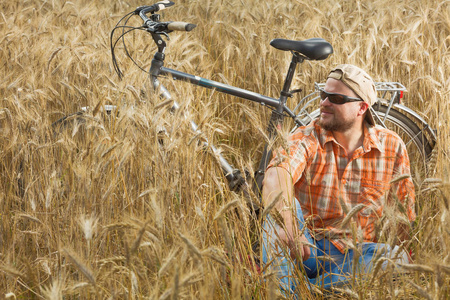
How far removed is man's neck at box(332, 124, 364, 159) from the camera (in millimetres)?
2283

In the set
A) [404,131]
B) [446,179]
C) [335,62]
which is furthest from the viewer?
[335,62]

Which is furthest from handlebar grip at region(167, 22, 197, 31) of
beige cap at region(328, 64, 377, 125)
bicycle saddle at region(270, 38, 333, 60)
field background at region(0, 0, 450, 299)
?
beige cap at region(328, 64, 377, 125)

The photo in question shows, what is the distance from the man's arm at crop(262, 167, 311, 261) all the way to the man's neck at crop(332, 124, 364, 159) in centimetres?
45

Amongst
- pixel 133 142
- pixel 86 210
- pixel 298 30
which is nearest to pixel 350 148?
pixel 133 142

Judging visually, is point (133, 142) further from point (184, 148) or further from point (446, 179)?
point (446, 179)

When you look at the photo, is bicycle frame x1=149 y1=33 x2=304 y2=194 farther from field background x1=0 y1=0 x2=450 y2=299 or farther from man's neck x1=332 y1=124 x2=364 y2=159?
man's neck x1=332 y1=124 x2=364 y2=159

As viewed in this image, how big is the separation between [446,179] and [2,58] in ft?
11.0

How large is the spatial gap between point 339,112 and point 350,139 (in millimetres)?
146

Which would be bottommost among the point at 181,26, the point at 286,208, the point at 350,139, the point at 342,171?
the point at 342,171

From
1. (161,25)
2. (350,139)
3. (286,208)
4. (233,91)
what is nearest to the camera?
(286,208)

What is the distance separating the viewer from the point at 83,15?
4.87 meters

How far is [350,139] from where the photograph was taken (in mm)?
2301

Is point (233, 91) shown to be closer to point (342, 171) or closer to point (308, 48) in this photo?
point (308, 48)

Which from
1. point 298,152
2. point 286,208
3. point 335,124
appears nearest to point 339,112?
point 335,124
